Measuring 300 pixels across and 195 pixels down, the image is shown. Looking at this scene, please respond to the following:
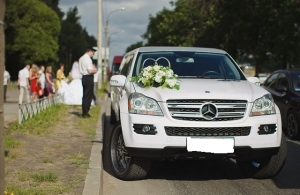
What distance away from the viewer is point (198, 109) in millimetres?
6066

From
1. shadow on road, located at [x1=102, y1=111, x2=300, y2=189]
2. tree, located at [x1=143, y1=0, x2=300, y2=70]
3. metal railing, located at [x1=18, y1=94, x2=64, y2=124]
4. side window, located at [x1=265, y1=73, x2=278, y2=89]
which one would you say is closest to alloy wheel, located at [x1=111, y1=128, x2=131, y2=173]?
shadow on road, located at [x1=102, y1=111, x2=300, y2=189]

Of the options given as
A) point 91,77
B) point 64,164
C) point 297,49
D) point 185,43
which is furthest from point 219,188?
point 185,43

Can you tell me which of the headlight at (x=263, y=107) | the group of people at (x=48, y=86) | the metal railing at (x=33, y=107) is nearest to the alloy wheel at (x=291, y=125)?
the headlight at (x=263, y=107)

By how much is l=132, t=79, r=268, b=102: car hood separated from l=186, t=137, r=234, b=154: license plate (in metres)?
0.50

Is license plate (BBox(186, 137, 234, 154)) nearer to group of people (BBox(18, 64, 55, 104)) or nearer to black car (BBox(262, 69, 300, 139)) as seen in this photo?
black car (BBox(262, 69, 300, 139))

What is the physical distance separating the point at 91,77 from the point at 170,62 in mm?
5548

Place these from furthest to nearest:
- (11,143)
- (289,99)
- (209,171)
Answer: (289,99) → (11,143) → (209,171)

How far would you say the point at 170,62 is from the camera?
→ 762cm

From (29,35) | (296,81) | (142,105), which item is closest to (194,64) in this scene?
(142,105)

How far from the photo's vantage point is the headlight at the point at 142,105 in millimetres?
6145

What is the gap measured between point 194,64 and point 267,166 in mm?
1854

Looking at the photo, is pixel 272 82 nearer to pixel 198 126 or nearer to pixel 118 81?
pixel 118 81

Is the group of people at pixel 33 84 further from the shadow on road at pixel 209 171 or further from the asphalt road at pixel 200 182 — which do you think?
the asphalt road at pixel 200 182

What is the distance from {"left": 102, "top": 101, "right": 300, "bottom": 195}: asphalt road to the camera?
6152 millimetres
